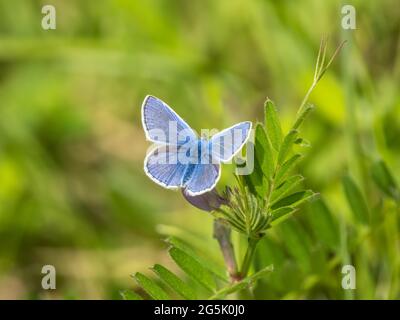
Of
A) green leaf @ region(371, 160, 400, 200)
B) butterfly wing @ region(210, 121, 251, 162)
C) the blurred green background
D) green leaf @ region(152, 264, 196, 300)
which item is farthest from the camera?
the blurred green background

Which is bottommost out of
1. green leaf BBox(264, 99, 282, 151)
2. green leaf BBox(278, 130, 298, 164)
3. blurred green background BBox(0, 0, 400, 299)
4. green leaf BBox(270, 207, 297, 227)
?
green leaf BBox(270, 207, 297, 227)

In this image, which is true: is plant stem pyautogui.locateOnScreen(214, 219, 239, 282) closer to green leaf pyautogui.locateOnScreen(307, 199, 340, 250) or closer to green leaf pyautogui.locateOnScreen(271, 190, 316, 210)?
green leaf pyautogui.locateOnScreen(271, 190, 316, 210)

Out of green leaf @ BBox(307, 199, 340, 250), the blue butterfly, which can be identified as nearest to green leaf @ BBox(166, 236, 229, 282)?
the blue butterfly

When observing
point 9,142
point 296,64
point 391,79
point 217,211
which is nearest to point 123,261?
point 9,142

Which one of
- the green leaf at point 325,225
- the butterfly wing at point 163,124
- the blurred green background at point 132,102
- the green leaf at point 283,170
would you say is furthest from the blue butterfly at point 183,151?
the blurred green background at point 132,102

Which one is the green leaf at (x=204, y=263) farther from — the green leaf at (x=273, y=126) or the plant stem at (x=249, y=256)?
the green leaf at (x=273, y=126)

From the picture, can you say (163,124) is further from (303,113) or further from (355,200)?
(355,200)

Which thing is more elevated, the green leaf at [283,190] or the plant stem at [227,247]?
the green leaf at [283,190]
